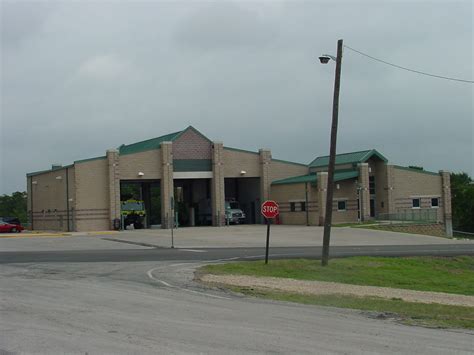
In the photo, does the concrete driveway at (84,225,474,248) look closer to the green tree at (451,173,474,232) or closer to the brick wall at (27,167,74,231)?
the brick wall at (27,167,74,231)

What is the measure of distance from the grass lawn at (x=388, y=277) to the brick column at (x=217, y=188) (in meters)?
32.6

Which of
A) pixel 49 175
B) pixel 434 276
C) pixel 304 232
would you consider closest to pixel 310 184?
pixel 304 232

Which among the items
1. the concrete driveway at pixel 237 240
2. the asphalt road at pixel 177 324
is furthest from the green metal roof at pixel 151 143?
the asphalt road at pixel 177 324

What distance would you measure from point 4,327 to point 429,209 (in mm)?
58489

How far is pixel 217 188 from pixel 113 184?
990 centimetres

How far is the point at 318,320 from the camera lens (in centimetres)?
1170

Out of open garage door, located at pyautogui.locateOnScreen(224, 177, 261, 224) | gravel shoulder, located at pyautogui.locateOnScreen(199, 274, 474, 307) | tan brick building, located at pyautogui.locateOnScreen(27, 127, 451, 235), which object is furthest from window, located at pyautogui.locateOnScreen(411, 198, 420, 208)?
gravel shoulder, located at pyautogui.locateOnScreen(199, 274, 474, 307)

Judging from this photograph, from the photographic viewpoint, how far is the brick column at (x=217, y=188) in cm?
6075

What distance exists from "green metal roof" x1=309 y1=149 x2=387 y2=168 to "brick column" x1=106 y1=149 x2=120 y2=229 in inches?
832

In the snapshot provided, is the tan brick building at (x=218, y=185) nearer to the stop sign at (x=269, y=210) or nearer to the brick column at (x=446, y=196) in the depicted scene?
the brick column at (x=446, y=196)

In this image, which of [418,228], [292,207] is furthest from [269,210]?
[292,207]

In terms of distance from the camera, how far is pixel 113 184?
56688 mm

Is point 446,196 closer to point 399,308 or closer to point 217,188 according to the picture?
point 217,188

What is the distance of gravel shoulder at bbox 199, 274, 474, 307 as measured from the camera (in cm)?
1609
